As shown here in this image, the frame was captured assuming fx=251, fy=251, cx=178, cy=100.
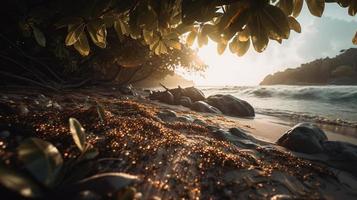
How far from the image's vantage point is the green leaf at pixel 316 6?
4.98 ft

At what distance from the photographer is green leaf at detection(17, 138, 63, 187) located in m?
0.87

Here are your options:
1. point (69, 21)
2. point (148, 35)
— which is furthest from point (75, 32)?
point (148, 35)

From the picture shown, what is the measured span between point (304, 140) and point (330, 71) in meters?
41.3

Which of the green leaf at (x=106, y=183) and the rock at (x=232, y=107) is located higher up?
the green leaf at (x=106, y=183)

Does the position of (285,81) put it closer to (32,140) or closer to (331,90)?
(331,90)

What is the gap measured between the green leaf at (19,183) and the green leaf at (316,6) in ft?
5.63

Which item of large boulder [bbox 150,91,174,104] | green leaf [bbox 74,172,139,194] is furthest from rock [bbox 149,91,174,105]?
green leaf [bbox 74,172,139,194]

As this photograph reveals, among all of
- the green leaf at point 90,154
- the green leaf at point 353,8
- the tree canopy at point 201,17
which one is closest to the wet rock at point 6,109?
the tree canopy at point 201,17

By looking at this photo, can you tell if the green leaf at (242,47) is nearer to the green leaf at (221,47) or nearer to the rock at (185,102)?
the green leaf at (221,47)

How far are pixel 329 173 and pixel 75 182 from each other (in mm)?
2183

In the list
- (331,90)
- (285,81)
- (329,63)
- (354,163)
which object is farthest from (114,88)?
(285,81)

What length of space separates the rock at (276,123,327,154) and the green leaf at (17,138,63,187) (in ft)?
9.67

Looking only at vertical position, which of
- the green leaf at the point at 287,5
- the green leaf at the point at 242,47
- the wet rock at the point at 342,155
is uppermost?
the green leaf at the point at 287,5

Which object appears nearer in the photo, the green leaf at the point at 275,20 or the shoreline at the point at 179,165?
the green leaf at the point at 275,20
